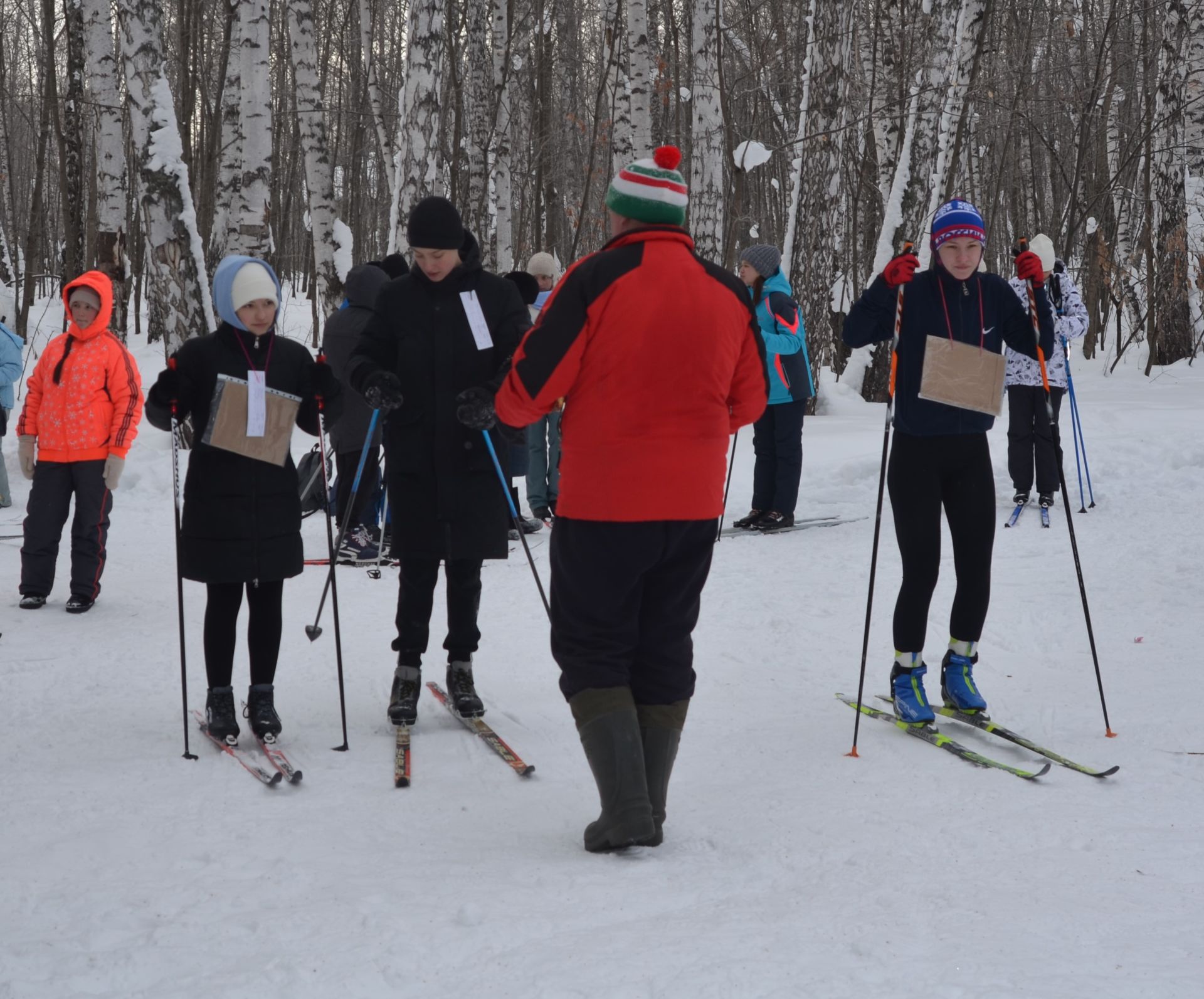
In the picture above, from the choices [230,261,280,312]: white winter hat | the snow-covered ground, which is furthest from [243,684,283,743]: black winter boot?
[230,261,280,312]: white winter hat

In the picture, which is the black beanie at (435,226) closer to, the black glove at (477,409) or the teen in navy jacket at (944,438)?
the black glove at (477,409)

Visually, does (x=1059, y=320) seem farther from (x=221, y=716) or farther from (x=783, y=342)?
(x=221, y=716)

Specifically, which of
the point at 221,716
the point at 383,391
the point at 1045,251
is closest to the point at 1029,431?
the point at 1045,251

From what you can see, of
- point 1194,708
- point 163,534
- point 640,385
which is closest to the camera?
point 640,385

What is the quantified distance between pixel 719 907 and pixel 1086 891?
0.99 m

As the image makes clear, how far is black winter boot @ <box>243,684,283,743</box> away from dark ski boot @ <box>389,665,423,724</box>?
1.40ft

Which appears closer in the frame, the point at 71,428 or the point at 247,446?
the point at 247,446

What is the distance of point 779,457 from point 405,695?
14.7 feet

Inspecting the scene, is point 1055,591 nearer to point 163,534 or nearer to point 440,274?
point 440,274

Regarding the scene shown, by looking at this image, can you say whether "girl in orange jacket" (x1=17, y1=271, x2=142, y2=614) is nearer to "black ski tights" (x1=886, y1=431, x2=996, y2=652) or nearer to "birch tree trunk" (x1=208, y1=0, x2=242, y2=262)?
"birch tree trunk" (x1=208, y1=0, x2=242, y2=262)

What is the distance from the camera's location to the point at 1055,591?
668 centimetres

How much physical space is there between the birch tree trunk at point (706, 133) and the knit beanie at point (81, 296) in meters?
6.86

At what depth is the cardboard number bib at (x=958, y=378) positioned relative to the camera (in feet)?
14.2

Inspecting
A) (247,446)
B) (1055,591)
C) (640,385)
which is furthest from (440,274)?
(1055,591)
